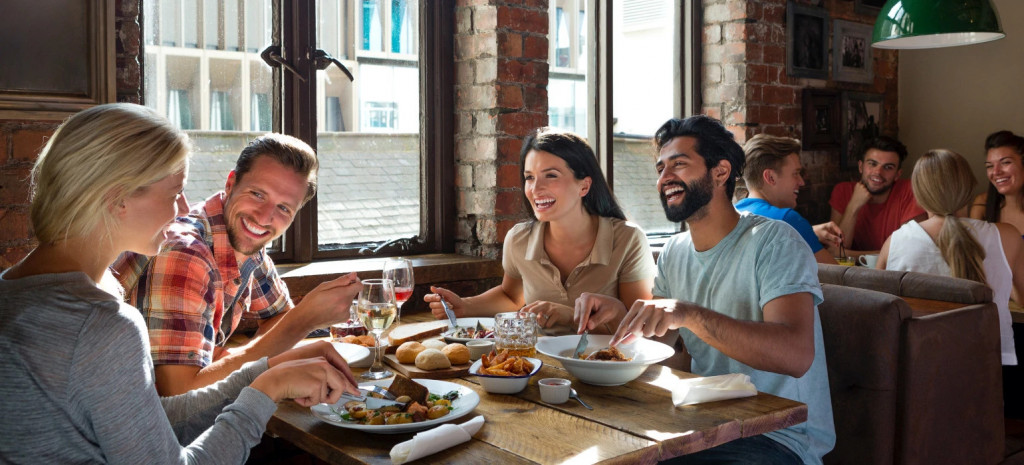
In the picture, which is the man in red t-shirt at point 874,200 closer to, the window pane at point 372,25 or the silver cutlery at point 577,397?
the window pane at point 372,25

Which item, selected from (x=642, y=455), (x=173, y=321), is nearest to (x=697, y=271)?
(x=642, y=455)

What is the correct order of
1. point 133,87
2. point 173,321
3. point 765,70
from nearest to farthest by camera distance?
point 173,321 < point 133,87 < point 765,70

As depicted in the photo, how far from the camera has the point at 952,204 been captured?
3.27 metres

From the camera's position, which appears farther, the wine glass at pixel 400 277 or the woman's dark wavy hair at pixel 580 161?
the woman's dark wavy hair at pixel 580 161

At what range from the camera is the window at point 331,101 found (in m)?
2.80

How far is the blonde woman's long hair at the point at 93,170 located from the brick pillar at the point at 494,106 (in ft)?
6.68

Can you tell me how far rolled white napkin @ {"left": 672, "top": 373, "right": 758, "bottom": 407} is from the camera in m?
1.63

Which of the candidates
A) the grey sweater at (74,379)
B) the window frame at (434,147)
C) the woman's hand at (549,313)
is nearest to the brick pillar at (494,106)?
the window frame at (434,147)

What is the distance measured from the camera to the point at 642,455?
4.53 ft

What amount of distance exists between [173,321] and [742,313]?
125 centimetres

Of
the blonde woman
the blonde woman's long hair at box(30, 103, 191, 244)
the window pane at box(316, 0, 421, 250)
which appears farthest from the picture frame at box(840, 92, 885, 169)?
the blonde woman's long hair at box(30, 103, 191, 244)

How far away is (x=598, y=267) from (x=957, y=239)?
5.04 feet

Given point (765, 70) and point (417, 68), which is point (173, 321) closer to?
point (417, 68)

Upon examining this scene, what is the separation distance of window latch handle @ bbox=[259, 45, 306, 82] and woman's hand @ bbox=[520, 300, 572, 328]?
1307mm
